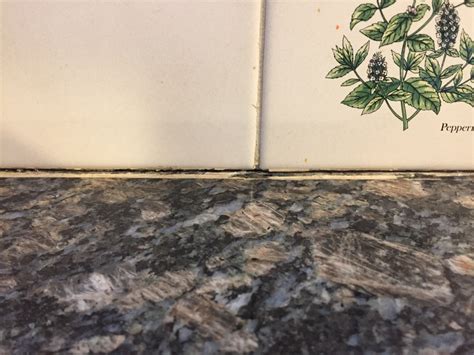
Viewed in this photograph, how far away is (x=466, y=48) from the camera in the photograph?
804mm

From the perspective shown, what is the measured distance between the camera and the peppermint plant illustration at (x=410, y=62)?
2.57ft

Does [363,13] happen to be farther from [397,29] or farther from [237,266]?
[237,266]

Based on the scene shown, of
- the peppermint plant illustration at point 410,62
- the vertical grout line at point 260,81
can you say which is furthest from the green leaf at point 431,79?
the vertical grout line at point 260,81

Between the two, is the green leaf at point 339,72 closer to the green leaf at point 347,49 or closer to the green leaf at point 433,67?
the green leaf at point 347,49

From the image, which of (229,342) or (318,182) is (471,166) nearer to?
(318,182)

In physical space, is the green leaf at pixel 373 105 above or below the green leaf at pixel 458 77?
below

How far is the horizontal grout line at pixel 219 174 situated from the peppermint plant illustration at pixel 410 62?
3.7 inches

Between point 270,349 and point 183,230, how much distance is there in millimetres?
255

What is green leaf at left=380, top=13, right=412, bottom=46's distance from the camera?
79 cm

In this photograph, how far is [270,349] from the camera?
0.49m

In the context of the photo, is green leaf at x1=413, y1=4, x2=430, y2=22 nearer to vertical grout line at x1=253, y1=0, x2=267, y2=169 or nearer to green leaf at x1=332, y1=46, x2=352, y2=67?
green leaf at x1=332, y1=46, x2=352, y2=67

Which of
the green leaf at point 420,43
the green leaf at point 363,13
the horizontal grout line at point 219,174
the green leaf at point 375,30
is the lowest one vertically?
the horizontal grout line at point 219,174

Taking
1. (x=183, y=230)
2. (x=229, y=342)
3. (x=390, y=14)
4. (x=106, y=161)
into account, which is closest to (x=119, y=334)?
(x=229, y=342)

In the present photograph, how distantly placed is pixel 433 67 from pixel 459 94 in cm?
7
